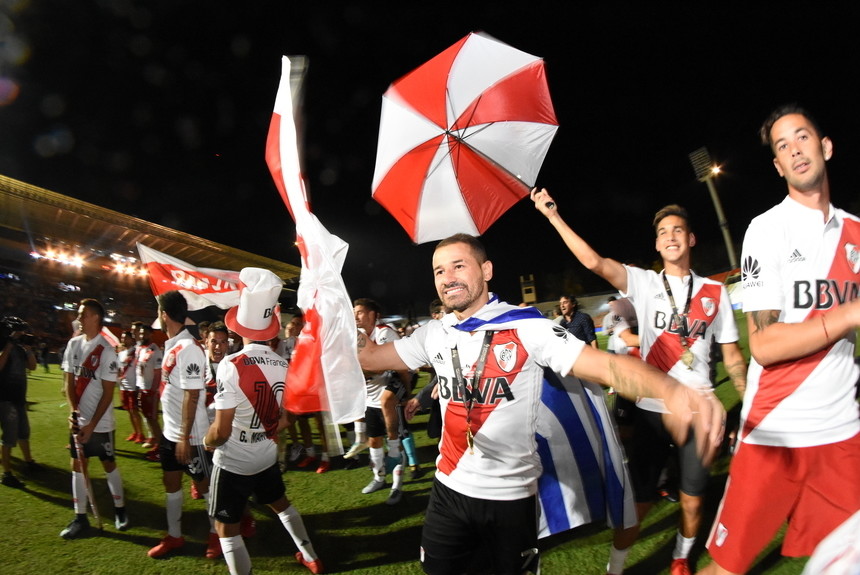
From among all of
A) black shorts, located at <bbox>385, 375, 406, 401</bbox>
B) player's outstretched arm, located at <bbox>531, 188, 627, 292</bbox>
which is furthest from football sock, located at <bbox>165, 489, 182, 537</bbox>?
player's outstretched arm, located at <bbox>531, 188, 627, 292</bbox>

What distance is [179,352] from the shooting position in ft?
14.3

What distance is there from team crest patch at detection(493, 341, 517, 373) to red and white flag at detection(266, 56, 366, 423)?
0.72 meters

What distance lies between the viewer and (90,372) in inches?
205

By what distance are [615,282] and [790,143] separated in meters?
1.51

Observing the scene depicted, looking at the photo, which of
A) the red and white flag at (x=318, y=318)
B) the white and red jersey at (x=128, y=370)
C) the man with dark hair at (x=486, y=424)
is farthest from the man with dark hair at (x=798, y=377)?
the white and red jersey at (x=128, y=370)

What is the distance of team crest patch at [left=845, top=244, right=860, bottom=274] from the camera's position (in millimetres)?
1955

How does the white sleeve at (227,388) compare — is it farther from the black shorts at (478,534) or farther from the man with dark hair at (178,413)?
the black shorts at (478,534)

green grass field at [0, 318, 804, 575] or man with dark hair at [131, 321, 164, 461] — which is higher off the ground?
man with dark hair at [131, 321, 164, 461]

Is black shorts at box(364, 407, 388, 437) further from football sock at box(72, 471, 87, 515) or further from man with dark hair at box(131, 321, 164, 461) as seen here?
man with dark hair at box(131, 321, 164, 461)

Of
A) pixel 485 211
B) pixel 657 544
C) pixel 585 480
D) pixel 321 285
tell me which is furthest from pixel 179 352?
pixel 657 544

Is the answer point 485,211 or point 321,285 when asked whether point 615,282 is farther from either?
point 321,285

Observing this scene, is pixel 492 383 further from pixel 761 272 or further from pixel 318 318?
pixel 761 272

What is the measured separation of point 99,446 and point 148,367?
3.59 metres

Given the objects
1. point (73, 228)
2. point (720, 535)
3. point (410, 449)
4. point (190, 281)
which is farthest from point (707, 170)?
point (73, 228)
